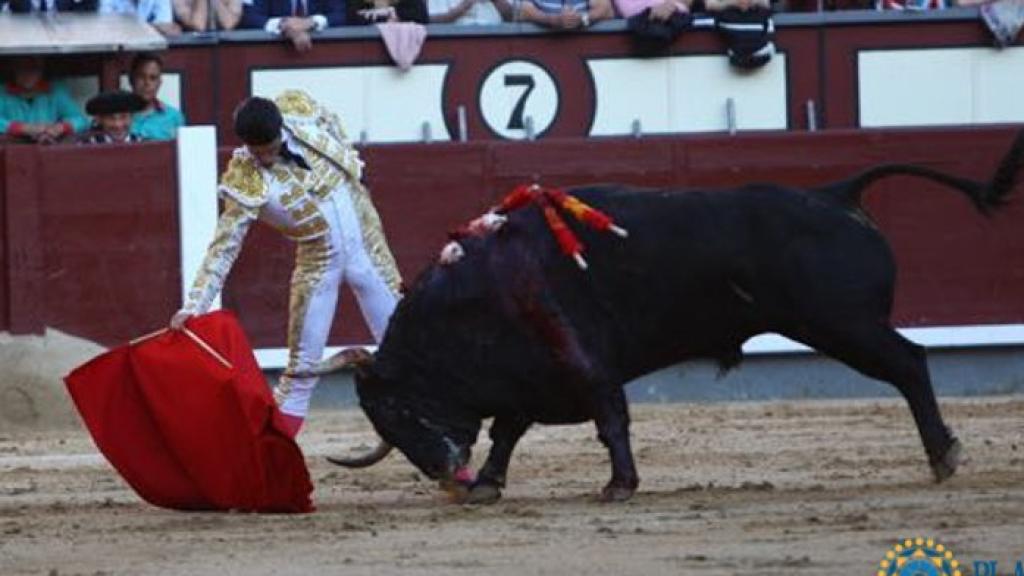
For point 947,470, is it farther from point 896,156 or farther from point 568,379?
point 896,156

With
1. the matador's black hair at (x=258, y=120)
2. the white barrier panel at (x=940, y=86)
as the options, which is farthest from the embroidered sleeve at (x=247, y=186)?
the white barrier panel at (x=940, y=86)

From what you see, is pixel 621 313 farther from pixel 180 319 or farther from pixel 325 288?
pixel 180 319

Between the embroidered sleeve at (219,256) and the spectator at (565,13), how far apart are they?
4405 mm

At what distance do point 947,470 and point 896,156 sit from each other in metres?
4.64

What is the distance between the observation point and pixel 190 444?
8.48 meters

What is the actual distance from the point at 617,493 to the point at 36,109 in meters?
5.06

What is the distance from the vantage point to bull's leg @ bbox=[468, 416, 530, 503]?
8.48m

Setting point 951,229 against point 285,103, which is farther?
point 951,229

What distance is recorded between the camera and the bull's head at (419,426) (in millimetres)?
8508

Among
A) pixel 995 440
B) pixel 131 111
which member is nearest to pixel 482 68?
pixel 131 111

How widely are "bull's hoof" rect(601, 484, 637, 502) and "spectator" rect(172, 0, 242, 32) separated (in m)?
5.17

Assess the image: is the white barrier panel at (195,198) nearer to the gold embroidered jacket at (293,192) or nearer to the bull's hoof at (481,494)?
the gold embroidered jacket at (293,192)

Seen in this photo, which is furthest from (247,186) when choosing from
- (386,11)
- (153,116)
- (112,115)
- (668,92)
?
(668,92)

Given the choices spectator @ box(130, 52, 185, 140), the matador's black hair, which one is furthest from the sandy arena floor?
spectator @ box(130, 52, 185, 140)
